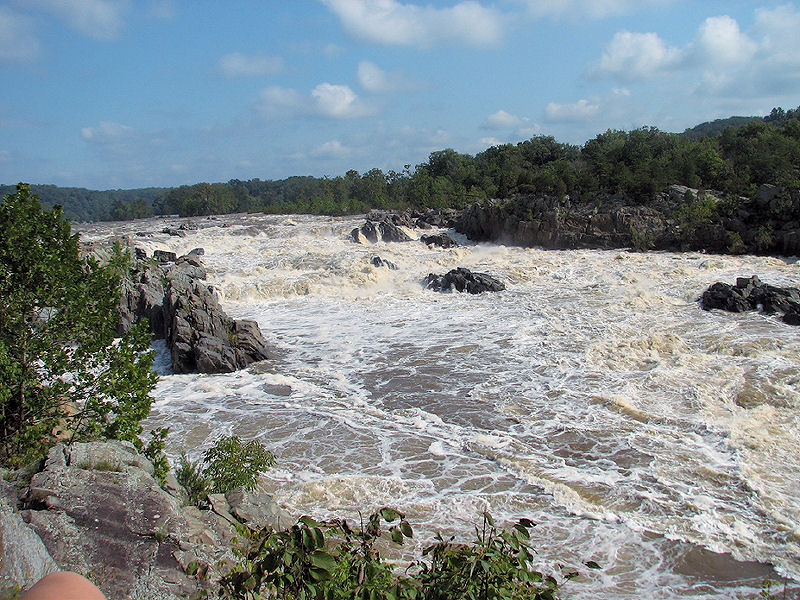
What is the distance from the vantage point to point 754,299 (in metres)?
15.2

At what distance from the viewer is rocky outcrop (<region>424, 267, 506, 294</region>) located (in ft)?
64.3

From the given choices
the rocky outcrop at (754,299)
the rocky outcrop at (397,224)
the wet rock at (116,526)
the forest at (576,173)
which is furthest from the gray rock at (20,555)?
the rocky outcrop at (397,224)

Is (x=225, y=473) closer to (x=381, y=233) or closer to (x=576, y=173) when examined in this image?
(x=381, y=233)

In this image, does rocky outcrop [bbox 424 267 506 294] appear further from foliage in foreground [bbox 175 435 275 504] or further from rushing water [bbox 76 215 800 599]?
foliage in foreground [bbox 175 435 275 504]

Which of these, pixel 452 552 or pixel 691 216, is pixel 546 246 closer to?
pixel 691 216

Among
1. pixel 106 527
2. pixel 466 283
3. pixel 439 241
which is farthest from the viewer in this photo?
pixel 439 241

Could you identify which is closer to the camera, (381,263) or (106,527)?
(106,527)

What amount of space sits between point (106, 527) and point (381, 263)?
18917mm

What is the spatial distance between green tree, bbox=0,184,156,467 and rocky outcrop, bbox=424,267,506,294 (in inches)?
568

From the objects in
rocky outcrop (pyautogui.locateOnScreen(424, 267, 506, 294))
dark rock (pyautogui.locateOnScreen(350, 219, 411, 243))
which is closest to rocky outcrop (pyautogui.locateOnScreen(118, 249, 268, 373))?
rocky outcrop (pyautogui.locateOnScreen(424, 267, 506, 294))

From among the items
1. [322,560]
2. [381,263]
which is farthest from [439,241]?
[322,560]

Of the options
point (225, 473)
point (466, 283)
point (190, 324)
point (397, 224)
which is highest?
point (397, 224)

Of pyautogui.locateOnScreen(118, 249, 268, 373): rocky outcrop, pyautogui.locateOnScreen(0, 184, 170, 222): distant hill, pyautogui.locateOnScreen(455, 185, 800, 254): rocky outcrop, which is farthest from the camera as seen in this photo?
pyautogui.locateOnScreen(0, 184, 170, 222): distant hill

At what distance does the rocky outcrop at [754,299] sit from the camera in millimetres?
14430
